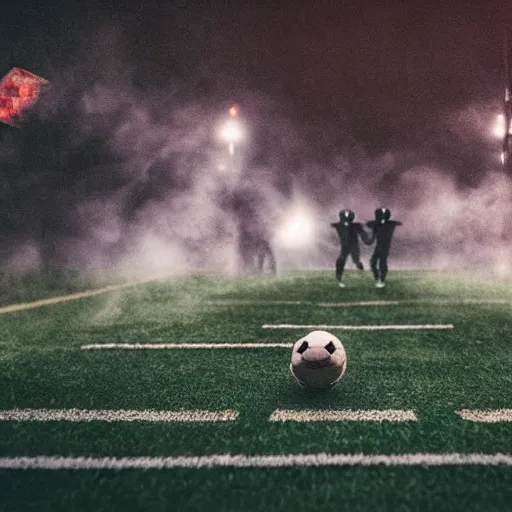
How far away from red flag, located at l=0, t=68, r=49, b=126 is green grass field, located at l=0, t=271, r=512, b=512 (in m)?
12.3

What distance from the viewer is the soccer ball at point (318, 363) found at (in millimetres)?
3554

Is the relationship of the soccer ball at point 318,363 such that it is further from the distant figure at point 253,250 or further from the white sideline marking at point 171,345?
the distant figure at point 253,250

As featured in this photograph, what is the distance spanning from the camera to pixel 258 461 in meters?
2.46

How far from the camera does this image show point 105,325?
6.81m

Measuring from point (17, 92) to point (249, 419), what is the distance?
17.3m

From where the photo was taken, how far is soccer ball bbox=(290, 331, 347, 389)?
11.7 feet

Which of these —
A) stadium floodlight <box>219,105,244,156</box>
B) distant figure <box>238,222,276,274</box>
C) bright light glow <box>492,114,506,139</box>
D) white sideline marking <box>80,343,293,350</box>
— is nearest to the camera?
white sideline marking <box>80,343,293,350</box>

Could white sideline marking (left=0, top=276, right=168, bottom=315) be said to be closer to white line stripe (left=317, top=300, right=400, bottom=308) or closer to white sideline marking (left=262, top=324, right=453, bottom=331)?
white sideline marking (left=262, top=324, right=453, bottom=331)

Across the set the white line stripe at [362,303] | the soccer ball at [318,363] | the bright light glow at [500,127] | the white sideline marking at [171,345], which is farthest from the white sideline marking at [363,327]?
the bright light glow at [500,127]

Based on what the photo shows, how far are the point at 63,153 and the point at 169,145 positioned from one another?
18.6ft

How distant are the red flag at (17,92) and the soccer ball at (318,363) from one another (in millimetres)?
16329

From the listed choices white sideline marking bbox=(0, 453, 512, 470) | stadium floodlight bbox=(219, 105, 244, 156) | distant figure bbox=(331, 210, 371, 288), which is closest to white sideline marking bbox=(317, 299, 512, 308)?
distant figure bbox=(331, 210, 371, 288)

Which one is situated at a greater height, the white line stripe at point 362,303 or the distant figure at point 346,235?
the distant figure at point 346,235

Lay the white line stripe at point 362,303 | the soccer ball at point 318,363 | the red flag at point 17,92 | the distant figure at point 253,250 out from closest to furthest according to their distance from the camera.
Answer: the soccer ball at point 318,363, the white line stripe at point 362,303, the red flag at point 17,92, the distant figure at point 253,250
